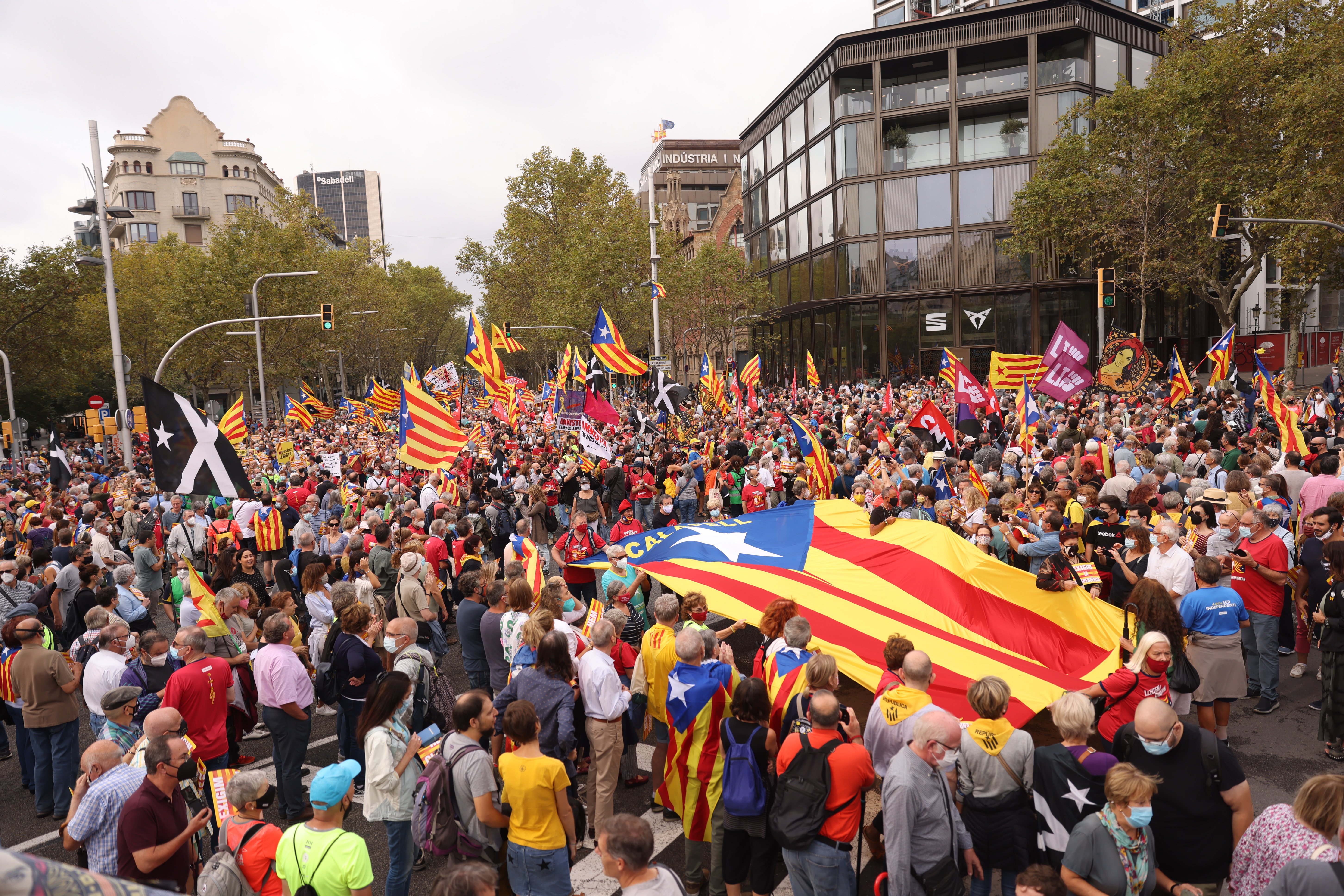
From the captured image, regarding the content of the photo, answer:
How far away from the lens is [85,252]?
33594 mm

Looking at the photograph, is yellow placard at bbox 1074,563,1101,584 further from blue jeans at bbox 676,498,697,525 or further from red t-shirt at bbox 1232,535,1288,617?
blue jeans at bbox 676,498,697,525

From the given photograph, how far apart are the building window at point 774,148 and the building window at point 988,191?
1347 cm

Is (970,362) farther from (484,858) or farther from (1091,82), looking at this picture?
(484,858)

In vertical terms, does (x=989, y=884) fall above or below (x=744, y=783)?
below

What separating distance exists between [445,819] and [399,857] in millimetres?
694

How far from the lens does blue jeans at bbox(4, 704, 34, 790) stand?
24.1 feet

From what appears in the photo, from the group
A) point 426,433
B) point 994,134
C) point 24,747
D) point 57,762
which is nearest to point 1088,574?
point 57,762

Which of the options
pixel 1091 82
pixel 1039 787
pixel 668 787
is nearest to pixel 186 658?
pixel 668 787

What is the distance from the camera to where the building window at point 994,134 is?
40.7m

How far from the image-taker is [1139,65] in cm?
4147

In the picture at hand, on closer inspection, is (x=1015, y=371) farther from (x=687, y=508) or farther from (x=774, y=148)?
(x=774, y=148)

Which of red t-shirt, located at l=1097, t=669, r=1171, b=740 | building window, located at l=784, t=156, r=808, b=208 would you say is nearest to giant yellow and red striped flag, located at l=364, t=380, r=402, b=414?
red t-shirt, located at l=1097, t=669, r=1171, b=740

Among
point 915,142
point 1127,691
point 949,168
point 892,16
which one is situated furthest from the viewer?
point 892,16

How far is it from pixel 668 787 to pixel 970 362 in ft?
138
